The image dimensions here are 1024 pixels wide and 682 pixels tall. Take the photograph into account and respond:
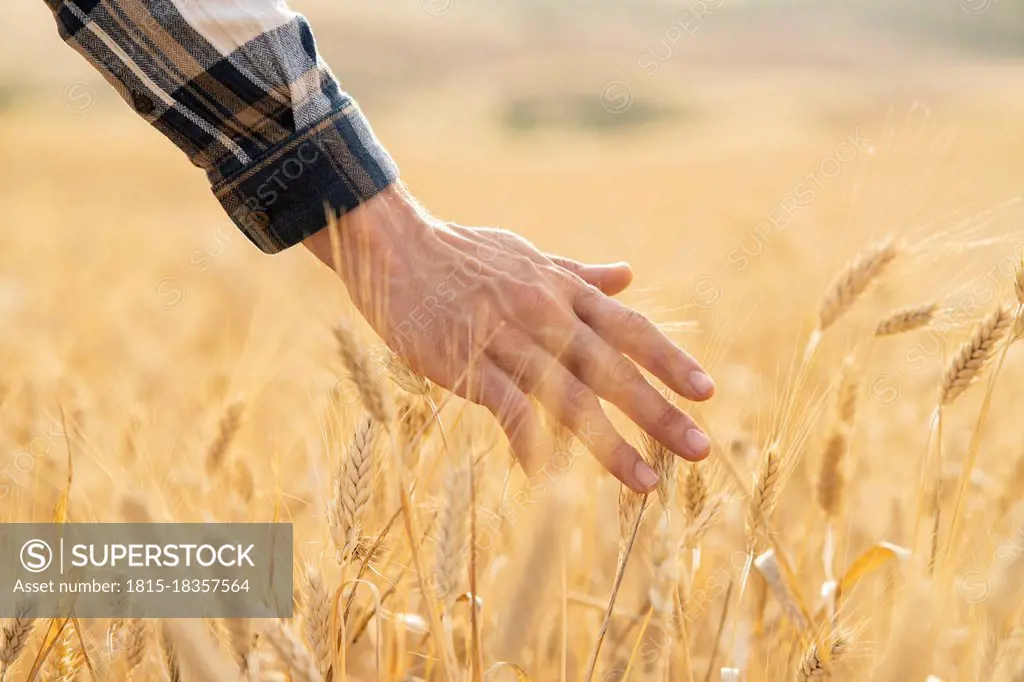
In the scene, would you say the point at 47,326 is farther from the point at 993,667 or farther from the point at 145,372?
the point at 993,667

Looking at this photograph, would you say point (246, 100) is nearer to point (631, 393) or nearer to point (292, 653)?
point (631, 393)

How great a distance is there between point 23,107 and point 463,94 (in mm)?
12465

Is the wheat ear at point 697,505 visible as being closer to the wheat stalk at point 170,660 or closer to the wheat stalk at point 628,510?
the wheat stalk at point 628,510

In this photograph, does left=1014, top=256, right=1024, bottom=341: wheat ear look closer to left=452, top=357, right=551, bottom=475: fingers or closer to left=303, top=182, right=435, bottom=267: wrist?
left=452, top=357, right=551, bottom=475: fingers

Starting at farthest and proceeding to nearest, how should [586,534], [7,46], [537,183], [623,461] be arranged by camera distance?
[7,46], [537,183], [586,534], [623,461]

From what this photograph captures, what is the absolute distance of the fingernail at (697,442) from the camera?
878 millimetres

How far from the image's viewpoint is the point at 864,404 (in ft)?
5.18

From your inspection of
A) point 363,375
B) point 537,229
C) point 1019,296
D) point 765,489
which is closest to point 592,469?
point 765,489

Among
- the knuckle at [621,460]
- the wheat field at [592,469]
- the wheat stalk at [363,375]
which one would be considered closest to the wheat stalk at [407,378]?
the wheat field at [592,469]

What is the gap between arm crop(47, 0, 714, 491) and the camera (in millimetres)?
939

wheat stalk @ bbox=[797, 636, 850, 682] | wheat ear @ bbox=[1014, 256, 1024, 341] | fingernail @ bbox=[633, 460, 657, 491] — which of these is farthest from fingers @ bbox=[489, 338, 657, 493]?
wheat ear @ bbox=[1014, 256, 1024, 341]

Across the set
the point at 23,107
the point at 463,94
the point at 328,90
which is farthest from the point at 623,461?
the point at 463,94

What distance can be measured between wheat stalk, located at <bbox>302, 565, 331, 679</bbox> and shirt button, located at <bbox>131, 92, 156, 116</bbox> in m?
0.63

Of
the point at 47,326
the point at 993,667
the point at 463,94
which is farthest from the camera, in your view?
the point at 463,94
